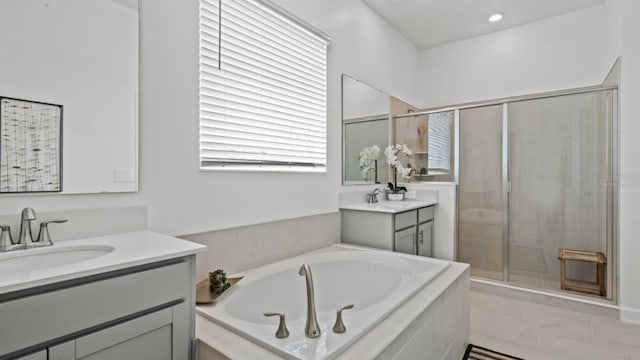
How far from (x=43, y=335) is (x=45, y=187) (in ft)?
2.14

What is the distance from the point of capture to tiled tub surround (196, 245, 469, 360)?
1.18m

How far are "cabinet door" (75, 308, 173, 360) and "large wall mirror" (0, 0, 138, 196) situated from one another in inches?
26.2

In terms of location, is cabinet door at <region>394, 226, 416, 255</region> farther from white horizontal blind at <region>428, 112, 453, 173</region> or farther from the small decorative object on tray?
the small decorative object on tray

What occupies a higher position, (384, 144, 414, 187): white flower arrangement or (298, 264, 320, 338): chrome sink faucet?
(384, 144, 414, 187): white flower arrangement

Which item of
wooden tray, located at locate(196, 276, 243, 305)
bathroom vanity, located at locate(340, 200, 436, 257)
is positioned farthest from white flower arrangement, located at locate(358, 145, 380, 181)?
wooden tray, located at locate(196, 276, 243, 305)

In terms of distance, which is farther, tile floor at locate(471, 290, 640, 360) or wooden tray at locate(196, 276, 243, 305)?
tile floor at locate(471, 290, 640, 360)

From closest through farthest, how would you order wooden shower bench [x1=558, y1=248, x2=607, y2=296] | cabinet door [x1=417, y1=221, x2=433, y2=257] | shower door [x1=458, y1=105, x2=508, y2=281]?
wooden shower bench [x1=558, y1=248, x2=607, y2=296], cabinet door [x1=417, y1=221, x2=433, y2=257], shower door [x1=458, y1=105, x2=508, y2=281]

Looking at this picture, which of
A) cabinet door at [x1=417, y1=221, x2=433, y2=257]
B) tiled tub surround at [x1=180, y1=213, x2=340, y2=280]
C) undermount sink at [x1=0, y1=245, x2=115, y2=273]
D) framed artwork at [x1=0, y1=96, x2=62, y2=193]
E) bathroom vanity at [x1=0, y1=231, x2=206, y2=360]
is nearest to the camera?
bathroom vanity at [x1=0, y1=231, x2=206, y2=360]

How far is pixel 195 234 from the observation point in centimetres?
177

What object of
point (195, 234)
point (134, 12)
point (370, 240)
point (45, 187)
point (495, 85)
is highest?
point (495, 85)

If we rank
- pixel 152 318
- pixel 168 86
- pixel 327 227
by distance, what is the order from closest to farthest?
pixel 152 318, pixel 168 86, pixel 327 227

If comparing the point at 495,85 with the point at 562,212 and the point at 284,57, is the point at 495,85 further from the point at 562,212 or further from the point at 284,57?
the point at 284,57

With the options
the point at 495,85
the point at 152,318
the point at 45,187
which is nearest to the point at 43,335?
the point at 152,318

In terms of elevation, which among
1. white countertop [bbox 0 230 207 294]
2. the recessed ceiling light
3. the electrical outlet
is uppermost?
the recessed ceiling light
